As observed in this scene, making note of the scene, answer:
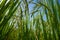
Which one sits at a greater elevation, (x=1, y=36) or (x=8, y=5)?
(x=8, y=5)

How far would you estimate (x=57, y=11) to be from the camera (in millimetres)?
836

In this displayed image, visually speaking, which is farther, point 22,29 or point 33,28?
point 33,28

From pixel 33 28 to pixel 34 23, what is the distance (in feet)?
0.15

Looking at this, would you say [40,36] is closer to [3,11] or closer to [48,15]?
[48,15]

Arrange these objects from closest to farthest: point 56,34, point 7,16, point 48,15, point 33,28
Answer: point 7,16 → point 56,34 → point 48,15 → point 33,28

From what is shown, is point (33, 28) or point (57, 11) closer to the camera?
point (57, 11)

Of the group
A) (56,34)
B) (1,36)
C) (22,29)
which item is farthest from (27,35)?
(1,36)

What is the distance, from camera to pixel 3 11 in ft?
1.85

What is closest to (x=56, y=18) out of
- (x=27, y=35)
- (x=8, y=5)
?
(x=27, y=35)

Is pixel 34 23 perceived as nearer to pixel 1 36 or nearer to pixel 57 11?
pixel 57 11

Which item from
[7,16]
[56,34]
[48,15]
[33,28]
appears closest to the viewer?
[7,16]

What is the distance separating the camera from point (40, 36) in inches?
39.8

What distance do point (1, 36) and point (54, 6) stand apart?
405 mm

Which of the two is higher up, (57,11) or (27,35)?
(57,11)
